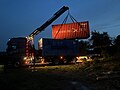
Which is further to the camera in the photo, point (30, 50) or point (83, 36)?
point (83, 36)

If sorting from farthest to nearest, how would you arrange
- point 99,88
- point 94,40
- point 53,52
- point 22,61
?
point 94,40 < point 53,52 < point 22,61 < point 99,88

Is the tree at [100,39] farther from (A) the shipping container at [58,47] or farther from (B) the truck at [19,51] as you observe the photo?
(B) the truck at [19,51]

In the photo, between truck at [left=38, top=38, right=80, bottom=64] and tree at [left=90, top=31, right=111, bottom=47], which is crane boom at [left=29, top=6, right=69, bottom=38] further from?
tree at [left=90, top=31, right=111, bottom=47]

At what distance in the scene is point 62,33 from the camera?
39.0 meters

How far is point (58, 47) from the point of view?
31188 mm

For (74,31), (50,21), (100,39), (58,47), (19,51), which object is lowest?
(19,51)

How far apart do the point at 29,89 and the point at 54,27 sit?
2893 centimetres

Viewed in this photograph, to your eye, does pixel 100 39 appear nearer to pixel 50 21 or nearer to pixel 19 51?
pixel 50 21

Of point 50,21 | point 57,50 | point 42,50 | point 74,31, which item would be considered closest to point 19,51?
point 42,50

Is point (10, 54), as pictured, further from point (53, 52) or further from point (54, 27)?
point (54, 27)

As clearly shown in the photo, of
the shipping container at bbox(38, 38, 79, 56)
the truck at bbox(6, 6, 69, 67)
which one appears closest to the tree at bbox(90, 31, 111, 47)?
the shipping container at bbox(38, 38, 79, 56)

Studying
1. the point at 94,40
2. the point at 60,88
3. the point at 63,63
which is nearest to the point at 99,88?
the point at 60,88

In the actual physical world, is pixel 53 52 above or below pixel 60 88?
above

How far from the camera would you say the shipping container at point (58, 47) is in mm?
30672
